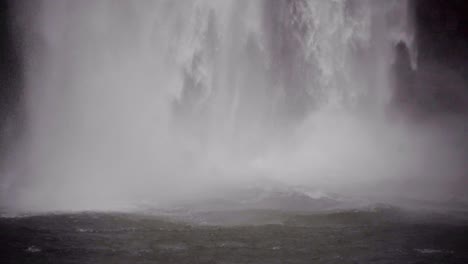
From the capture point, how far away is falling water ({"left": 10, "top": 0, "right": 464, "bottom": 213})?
28688mm

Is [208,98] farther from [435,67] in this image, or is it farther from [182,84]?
[435,67]

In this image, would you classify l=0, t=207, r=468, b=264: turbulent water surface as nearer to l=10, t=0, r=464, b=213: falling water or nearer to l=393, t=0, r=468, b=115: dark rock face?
l=10, t=0, r=464, b=213: falling water

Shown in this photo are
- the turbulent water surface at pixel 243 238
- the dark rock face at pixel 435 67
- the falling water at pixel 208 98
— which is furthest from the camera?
the dark rock face at pixel 435 67

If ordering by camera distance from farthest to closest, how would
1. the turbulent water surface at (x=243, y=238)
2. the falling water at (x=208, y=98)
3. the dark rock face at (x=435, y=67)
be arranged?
the dark rock face at (x=435, y=67)
the falling water at (x=208, y=98)
the turbulent water surface at (x=243, y=238)

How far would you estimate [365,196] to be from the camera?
24094 millimetres

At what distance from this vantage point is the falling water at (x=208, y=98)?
28.7 metres

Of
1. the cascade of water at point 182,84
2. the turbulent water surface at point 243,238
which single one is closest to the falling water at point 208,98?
the cascade of water at point 182,84

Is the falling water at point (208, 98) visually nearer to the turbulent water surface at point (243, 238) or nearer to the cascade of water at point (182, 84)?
the cascade of water at point (182, 84)

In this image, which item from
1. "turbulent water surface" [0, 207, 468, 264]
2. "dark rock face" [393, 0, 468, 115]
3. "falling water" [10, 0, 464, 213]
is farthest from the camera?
"dark rock face" [393, 0, 468, 115]

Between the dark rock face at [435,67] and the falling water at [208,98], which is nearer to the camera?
the falling water at [208,98]

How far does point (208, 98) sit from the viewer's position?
31719 millimetres

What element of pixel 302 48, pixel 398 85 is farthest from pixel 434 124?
pixel 302 48

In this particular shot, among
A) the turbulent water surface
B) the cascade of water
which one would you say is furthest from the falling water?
the turbulent water surface

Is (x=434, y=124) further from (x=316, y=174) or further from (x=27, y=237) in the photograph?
(x=27, y=237)
